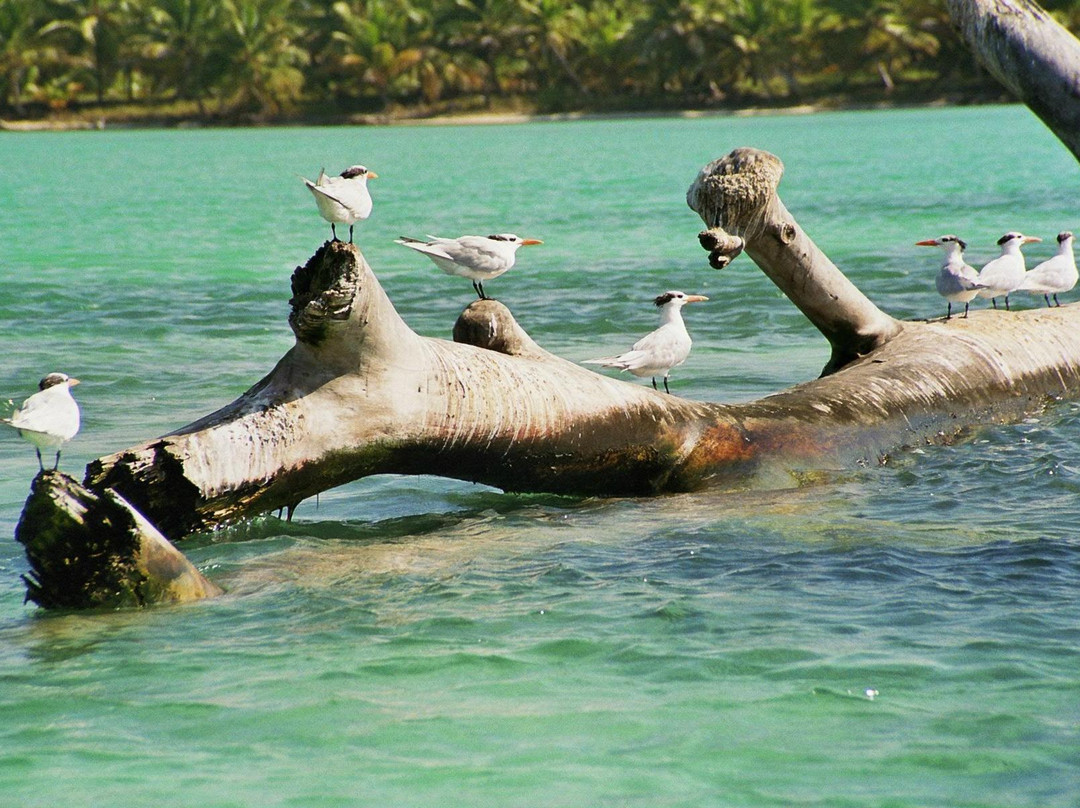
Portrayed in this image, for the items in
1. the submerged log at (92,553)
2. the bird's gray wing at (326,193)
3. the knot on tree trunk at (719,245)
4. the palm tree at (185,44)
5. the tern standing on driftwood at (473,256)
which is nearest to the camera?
the submerged log at (92,553)

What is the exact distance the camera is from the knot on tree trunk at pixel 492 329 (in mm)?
7102

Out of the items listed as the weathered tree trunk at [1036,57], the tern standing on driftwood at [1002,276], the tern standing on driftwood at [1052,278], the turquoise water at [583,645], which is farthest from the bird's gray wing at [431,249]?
the tern standing on driftwood at [1052,278]

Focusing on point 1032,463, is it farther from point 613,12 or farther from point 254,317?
point 613,12

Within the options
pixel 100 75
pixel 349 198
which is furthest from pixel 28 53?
pixel 349 198

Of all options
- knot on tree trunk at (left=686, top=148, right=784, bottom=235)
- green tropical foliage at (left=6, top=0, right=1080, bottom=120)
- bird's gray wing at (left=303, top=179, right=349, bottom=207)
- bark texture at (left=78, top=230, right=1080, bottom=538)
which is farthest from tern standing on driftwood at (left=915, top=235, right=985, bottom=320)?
green tropical foliage at (left=6, top=0, right=1080, bottom=120)

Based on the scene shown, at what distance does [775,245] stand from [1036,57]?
2715 millimetres

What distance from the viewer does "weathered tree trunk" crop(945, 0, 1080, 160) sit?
5.39 m

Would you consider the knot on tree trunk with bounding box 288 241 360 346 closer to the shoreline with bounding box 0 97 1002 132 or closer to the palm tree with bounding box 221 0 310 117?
the shoreline with bounding box 0 97 1002 132

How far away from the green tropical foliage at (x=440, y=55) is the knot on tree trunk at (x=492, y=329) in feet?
258

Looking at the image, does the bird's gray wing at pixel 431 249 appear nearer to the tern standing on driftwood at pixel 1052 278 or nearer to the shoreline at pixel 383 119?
the tern standing on driftwood at pixel 1052 278

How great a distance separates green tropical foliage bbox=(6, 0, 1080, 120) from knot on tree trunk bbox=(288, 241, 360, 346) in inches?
3151

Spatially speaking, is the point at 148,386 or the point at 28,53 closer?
the point at 148,386

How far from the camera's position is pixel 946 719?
15.6ft

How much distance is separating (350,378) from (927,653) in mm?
2426
